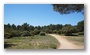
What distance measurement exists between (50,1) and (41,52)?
819 mm

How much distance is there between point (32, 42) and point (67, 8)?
78 cm

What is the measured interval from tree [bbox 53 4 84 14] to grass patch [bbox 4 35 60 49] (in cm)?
46

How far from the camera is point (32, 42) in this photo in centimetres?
304

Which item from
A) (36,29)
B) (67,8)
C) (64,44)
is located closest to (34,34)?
(36,29)

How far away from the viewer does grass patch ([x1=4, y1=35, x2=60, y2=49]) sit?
9.91 feet

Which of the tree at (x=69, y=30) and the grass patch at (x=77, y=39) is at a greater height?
the tree at (x=69, y=30)

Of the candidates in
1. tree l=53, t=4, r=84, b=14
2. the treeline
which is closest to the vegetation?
the treeline

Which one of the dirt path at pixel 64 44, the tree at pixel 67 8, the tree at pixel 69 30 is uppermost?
the tree at pixel 67 8

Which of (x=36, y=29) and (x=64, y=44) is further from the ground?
(x=36, y=29)

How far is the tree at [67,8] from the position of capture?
3.02 metres

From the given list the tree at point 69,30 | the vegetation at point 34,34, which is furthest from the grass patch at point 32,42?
the tree at point 69,30

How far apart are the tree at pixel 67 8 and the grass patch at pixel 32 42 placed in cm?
46

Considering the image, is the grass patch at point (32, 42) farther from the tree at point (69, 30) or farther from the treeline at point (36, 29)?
the tree at point (69, 30)

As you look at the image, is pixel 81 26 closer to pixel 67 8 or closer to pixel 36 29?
pixel 67 8
